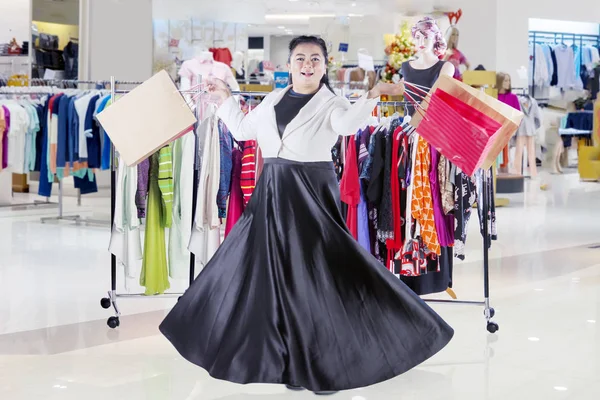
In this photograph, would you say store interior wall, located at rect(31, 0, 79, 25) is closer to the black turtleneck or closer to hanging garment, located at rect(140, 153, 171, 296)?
hanging garment, located at rect(140, 153, 171, 296)

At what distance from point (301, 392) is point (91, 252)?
403cm

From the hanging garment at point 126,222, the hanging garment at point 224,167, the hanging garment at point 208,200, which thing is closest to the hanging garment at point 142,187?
the hanging garment at point 126,222

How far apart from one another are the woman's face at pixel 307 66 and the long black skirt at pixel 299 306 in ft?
1.15

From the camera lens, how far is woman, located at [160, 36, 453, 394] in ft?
12.1

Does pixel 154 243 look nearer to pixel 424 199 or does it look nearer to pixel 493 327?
pixel 424 199

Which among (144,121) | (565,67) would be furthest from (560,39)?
(144,121)

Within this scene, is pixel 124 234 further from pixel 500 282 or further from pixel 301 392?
pixel 500 282

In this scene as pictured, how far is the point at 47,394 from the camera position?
389cm

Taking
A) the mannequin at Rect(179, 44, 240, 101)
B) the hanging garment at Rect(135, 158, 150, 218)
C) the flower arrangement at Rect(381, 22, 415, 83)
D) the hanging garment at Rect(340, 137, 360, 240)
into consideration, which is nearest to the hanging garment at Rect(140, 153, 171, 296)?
the hanging garment at Rect(135, 158, 150, 218)

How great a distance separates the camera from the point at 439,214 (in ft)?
16.3

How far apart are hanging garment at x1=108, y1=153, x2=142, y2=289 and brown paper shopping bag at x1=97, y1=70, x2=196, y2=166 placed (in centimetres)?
51

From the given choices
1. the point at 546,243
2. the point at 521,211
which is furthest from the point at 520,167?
the point at 546,243

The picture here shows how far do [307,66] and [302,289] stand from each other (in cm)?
95

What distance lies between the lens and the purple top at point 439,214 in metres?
4.93
